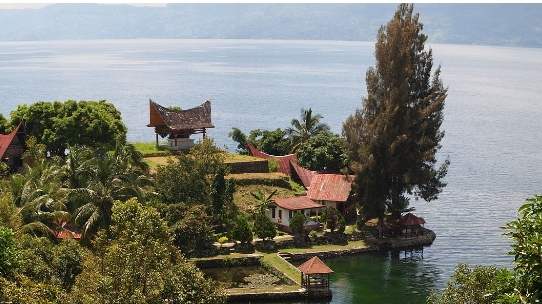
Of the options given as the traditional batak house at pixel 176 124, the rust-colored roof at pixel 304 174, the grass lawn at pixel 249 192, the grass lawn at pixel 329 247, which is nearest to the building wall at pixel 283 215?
the grass lawn at pixel 249 192

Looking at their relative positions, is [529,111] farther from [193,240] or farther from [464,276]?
[464,276]

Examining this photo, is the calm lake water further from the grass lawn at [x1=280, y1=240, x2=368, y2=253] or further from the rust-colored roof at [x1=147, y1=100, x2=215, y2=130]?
the rust-colored roof at [x1=147, y1=100, x2=215, y2=130]

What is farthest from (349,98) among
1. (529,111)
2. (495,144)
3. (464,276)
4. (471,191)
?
(464,276)

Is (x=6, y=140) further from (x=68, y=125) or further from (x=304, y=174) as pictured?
(x=304, y=174)

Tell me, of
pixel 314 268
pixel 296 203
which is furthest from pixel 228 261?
pixel 296 203

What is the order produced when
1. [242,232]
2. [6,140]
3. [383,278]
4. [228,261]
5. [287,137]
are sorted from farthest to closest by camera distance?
[287,137], [6,140], [242,232], [383,278], [228,261]

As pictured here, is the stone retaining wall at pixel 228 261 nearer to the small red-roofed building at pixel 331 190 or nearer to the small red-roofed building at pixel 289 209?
the small red-roofed building at pixel 289 209

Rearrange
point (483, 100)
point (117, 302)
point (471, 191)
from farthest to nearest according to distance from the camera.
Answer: point (483, 100) → point (471, 191) → point (117, 302)

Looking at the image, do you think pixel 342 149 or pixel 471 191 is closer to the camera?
pixel 342 149
